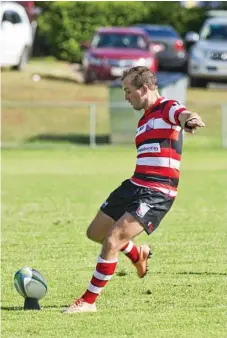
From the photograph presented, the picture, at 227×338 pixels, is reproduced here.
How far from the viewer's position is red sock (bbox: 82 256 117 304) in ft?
26.4

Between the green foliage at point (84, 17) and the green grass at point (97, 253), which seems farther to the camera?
the green foliage at point (84, 17)

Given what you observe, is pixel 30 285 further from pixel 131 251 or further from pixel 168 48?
pixel 168 48

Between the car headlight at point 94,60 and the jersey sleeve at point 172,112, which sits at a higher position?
the jersey sleeve at point 172,112

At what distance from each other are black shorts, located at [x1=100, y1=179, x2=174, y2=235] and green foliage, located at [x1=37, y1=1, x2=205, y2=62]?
88.8 feet

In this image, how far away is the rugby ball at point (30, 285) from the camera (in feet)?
27.1

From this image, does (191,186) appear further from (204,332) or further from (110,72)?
(110,72)

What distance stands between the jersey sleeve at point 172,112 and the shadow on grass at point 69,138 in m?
16.9

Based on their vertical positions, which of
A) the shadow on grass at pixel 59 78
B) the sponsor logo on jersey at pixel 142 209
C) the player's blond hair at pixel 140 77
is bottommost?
the shadow on grass at pixel 59 78

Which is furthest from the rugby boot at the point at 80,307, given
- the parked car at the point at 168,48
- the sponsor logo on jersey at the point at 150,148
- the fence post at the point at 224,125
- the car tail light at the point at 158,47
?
the car tail light at the point at 158,47

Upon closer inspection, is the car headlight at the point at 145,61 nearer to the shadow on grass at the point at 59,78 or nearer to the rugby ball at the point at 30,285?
the shadow on grass at the point at 59,78

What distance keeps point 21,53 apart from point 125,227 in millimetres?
24078

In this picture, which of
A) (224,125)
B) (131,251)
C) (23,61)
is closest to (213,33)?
(23,61)

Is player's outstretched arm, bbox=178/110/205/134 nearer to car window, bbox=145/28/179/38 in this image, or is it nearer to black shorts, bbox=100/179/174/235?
black shorts, bbox=100/179/174/235

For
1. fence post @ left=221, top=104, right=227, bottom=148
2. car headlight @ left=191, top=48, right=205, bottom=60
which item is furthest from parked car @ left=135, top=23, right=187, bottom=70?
fence post @ left=221, top=104, right=227, bottom=148
